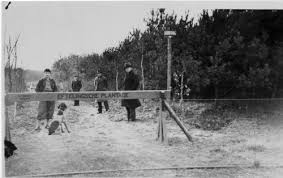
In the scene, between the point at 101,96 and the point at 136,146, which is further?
the point at 136,146

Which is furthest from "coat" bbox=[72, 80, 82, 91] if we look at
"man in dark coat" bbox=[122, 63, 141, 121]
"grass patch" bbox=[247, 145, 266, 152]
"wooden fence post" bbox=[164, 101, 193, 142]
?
"grass patch" bbox=[247, 145, 266, 152]

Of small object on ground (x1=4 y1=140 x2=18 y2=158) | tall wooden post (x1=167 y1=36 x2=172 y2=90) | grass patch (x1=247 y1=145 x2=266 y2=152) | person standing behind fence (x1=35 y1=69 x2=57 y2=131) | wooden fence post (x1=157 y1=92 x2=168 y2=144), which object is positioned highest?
tall wooden post (x1=167 y1=36 x2=172 y2=90)

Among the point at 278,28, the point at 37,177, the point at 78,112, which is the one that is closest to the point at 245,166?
the point at 278,28

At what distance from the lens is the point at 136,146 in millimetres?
6352

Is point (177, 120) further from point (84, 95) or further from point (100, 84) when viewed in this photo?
point (84, 95)

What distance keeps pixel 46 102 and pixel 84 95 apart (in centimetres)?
59

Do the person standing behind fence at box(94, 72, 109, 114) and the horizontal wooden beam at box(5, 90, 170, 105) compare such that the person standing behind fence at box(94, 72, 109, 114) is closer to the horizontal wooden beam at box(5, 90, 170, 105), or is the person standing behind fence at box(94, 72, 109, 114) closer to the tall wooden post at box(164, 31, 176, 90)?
the horizontal wooden beam at box(5, 90, 170, 105)

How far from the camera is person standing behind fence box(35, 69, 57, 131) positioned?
5941mm

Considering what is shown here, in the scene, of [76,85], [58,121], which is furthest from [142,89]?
[58,121]

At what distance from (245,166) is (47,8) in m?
3.96

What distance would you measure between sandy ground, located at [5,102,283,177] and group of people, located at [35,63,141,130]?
0.34 ft

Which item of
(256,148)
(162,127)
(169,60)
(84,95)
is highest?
(169,60)

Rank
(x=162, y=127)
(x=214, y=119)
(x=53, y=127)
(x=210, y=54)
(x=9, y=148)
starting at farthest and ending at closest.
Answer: (x=214, y=119)
(x=210, y=54)
(x=162, y=127)
(x=53, y=127)
(x=9, y=148)

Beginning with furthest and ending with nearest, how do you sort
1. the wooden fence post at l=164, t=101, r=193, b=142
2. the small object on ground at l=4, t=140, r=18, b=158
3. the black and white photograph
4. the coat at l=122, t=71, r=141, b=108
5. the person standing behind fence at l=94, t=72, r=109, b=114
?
the wooden fence post at l=164, t=101, r=193, b=142, the coat at l=122, t=71, r=141, b=108, the person standing behind fence at l=94, t=72, r=109, b=114, the black and white photograph, the small object on ground at l=4, t=140, r=18, b=158
